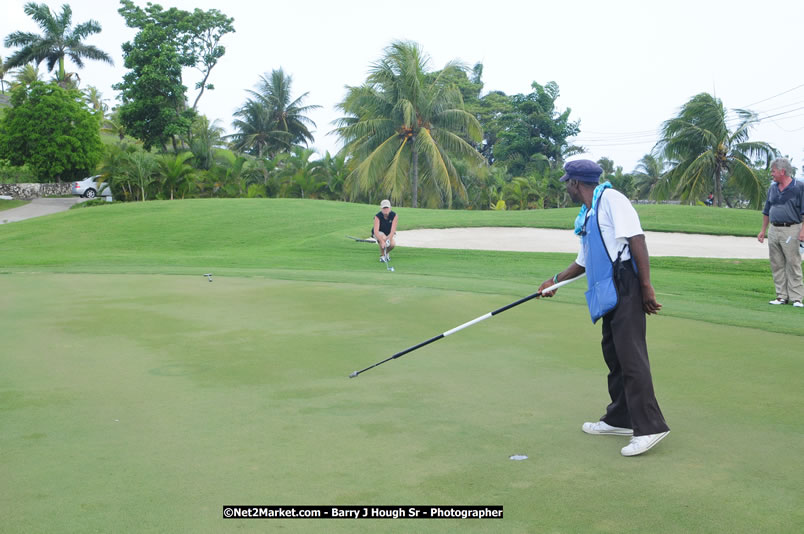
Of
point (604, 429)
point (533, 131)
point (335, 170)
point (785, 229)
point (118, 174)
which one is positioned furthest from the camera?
point (533, 131)

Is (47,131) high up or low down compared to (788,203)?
up

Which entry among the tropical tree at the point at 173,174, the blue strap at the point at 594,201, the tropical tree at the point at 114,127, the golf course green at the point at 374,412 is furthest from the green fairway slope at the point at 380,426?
the tropical tree at the point at 114,127

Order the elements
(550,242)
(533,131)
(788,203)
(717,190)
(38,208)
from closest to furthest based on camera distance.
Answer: (788,203), (550,242), (717,190), (38,208), (533,131)

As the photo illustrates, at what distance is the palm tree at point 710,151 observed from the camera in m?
36.1

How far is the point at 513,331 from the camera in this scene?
285 inches

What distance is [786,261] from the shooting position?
1016cm

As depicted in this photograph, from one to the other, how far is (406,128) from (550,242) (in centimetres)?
1916

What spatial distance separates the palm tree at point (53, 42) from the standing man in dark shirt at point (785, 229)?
2521 inches

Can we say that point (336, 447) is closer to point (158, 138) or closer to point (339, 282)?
point (339, 282)

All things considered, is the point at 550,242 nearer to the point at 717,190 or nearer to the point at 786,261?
the point at 786,261

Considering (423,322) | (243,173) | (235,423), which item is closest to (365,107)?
(243,173)

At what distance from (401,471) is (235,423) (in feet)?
4.35

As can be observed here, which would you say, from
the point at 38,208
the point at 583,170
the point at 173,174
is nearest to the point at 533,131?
the point at 173,174

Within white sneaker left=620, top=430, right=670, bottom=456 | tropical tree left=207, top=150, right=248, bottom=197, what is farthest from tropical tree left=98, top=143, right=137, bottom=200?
white sneaker left=620, top=430, right=670, bottom=456
